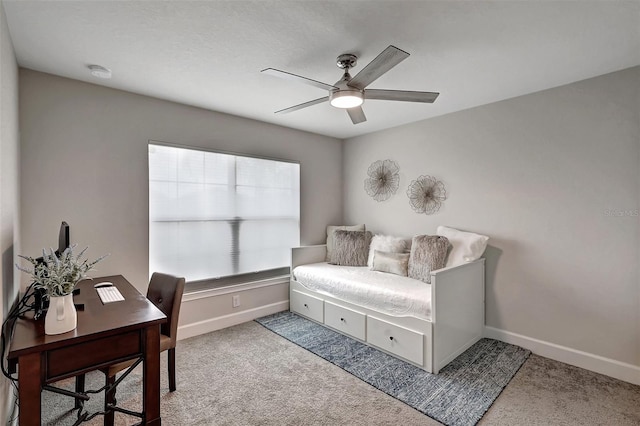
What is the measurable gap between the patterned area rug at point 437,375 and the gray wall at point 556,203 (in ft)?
1.59

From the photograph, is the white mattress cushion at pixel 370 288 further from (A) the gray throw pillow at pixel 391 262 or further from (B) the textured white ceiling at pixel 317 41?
(B) the textured white ceiling at pixel 317 41

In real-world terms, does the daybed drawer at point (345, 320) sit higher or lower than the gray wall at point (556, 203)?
lower

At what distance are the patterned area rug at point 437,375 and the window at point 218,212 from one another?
1.03m

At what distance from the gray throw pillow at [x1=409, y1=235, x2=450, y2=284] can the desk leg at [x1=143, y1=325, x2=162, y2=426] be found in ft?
7.85

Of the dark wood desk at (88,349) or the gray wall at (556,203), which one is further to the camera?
the gray wall at (556,203)

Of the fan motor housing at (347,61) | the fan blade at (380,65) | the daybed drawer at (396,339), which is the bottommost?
the daybed drawer at (396,339)

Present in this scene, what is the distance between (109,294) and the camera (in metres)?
2.06

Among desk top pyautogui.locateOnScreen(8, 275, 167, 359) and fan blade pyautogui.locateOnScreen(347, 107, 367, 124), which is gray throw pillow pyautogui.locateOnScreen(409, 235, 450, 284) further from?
desk top pyautogui.locateOnScreen(8, 275, 167, 359)

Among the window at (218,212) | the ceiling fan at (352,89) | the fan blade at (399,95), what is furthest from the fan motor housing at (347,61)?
the window at (218,212)

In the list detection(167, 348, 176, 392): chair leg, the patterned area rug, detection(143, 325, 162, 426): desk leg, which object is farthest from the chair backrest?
the patterned area rug

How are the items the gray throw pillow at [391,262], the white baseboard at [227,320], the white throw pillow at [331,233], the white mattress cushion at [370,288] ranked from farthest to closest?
Result: the white throw pillow at [331,233]
the gray throw pillow at [391,262]
the white baseboard at [227,320]
the white mattress cushion at [370,288]

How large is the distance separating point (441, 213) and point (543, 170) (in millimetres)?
1055

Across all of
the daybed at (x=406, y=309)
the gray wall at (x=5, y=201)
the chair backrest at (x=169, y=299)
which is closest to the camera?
the gray wall at (x=5, y=201)

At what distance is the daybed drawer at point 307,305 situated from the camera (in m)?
3.48
